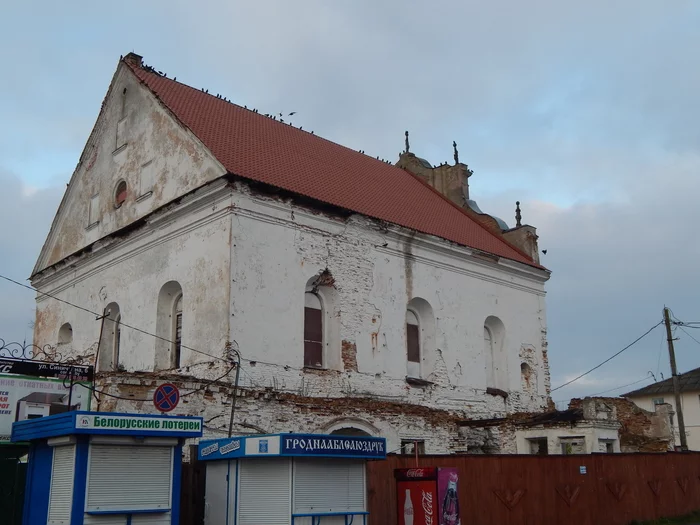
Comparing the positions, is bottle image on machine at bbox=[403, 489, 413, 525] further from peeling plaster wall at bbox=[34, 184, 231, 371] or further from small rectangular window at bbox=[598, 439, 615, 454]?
small rectangular window at bbox=[598, 439, 615, 454]

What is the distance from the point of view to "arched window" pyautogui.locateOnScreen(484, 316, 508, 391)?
25.8 meters

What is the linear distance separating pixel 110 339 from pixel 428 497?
1235cm

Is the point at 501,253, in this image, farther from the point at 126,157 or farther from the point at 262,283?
the point at 126,157

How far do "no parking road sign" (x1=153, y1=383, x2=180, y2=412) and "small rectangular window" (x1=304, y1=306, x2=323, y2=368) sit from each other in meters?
5.74

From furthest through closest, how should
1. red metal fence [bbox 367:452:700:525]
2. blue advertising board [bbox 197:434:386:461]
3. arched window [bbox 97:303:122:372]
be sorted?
arched window [bbox 97:303:122:372] < red metal fence [bbox 367:452:700:525] < blue advertising board [bbox 197:434:386:461]

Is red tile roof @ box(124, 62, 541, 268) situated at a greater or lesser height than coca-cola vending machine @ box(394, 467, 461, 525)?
greater

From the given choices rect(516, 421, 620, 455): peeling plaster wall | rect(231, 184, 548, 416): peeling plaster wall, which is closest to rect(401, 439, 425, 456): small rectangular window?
rect(231, 184, 548, 416): peeling plaster wall

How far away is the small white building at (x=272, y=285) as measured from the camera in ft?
61.0

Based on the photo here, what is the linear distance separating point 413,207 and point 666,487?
11225mm

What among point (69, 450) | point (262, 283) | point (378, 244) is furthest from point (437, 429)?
point (69, 450)

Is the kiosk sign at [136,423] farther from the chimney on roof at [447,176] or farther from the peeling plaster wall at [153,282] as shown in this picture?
the chimney on roof at [447,176]

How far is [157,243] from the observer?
20.9 meters

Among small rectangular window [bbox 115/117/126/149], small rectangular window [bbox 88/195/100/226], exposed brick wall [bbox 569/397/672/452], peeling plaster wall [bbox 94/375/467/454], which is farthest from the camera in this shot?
exposed brick wall [bbox 569/397/672/452]

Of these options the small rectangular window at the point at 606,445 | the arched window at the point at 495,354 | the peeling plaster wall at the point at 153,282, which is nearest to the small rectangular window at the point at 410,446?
the arched window at the point at 495,354
